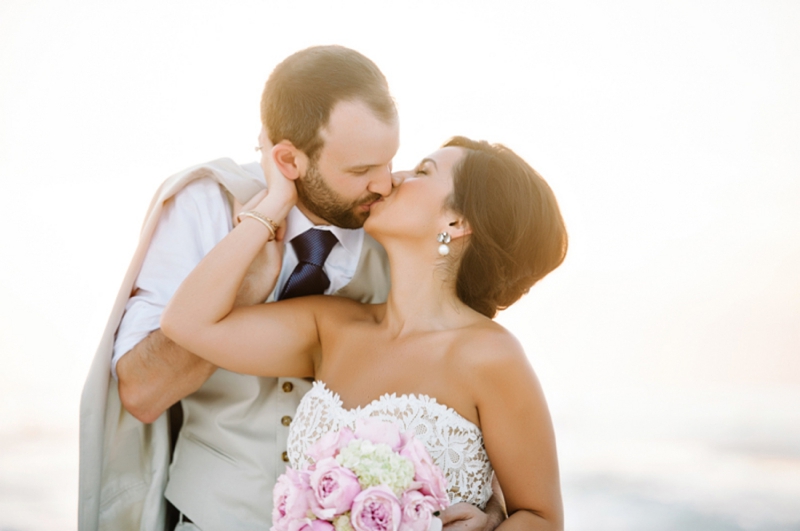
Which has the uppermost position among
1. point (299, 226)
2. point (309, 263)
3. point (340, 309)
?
point (299, 226)

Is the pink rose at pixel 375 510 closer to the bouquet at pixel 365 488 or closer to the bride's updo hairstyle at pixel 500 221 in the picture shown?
the bouquet at pixel 365 488

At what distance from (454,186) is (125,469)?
1.58 metres

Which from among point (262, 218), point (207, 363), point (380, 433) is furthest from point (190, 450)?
point (380, 433)

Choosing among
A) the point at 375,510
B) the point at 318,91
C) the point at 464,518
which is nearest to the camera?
the point at 375,510

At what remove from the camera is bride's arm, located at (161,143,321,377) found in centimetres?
261

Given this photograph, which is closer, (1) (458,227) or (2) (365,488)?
(2) (365,488)

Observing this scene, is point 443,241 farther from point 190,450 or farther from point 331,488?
point 190,450

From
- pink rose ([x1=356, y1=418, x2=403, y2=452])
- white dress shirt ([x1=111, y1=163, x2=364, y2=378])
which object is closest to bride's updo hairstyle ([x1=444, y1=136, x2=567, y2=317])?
white dress shirt ([x1=111, y1=163, x2=364, y2=378])

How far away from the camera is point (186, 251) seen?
9.32 ft

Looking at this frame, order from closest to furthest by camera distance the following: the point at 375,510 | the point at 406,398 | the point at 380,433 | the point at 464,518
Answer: the point at 375,510
the point at 380,433
the point at 464,518
the point at 406,398

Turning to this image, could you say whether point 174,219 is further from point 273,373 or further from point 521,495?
point 521,495

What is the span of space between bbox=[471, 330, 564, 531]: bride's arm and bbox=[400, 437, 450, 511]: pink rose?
582mm

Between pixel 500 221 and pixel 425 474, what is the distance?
110 cm

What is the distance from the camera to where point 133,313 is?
2768 mm
